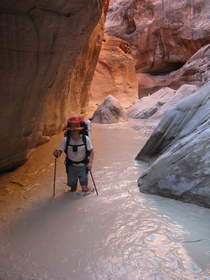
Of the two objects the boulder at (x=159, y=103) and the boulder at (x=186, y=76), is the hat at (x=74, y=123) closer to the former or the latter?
the boulder at (x=159, y=103)

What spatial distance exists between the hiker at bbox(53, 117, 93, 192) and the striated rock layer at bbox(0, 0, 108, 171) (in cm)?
94

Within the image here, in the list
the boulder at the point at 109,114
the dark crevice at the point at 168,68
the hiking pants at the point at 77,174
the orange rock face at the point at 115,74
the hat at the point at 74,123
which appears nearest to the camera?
the hat at the point at 74,123

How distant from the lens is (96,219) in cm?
257

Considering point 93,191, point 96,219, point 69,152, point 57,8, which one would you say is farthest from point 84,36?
point 96,219

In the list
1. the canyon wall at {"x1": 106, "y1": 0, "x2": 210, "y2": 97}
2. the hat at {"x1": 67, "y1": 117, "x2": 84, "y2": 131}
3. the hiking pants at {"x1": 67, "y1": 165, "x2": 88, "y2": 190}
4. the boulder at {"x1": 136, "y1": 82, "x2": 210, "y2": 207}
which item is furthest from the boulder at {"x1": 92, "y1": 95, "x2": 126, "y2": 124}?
the canyon wall at {"x1": 106, "y1": 0, "x2": 210, "y2": 97}

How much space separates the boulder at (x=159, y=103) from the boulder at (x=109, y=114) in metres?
1.34

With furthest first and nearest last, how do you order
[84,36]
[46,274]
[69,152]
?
[84,36], [69,152], [46,274]

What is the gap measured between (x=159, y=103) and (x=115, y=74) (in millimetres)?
5010

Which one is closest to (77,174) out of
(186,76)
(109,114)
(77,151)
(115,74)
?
(77,151)

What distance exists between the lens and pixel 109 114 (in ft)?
35.4

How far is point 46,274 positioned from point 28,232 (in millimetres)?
644

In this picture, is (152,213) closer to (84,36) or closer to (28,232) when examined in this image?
(28,232)

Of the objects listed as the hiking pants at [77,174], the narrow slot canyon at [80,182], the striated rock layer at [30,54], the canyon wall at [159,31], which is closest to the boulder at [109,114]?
the narrow slot canyon at [80,182]

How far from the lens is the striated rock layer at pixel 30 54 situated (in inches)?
118
